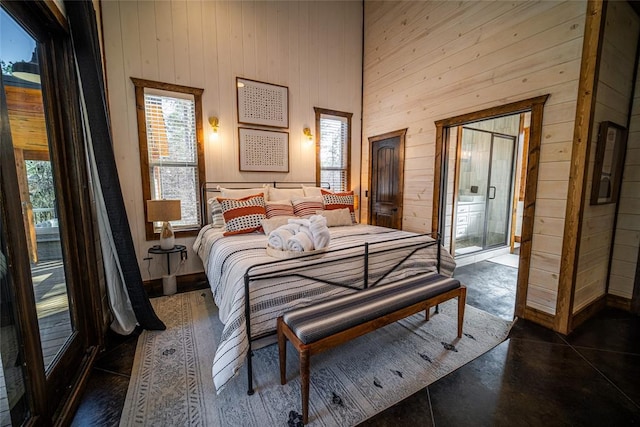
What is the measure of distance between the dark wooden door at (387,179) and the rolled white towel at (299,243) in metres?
2.33

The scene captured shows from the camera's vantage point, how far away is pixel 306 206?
327 centimetres

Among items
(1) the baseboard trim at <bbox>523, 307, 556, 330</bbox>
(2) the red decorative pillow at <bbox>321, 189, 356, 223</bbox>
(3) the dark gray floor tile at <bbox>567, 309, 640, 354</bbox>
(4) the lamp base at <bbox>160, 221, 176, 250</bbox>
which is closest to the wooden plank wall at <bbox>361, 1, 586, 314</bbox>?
(1) the baseboard trim at <bbox>523, 307, 556, 330</bbox>

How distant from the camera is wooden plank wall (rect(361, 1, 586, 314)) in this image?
2.18 m

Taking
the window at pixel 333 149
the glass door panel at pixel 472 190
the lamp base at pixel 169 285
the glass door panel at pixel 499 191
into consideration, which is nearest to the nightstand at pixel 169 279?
the lamp base at pixel 169 285

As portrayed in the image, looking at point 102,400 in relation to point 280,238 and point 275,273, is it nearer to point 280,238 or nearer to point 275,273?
point 275,273

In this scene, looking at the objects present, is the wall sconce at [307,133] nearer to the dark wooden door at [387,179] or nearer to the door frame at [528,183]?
the dark wooden door at [387,179]

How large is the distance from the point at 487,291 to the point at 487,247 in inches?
65.3

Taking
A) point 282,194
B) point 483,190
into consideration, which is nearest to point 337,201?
point 282,194

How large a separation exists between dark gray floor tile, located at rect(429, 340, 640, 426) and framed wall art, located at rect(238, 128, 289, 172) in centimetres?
314

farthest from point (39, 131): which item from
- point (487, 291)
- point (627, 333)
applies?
point (627, 333)

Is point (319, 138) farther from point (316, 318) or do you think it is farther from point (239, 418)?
point (239, 418)

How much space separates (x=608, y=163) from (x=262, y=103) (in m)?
3.84

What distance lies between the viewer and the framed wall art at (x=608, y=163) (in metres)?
2.16

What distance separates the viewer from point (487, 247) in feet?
14.6
